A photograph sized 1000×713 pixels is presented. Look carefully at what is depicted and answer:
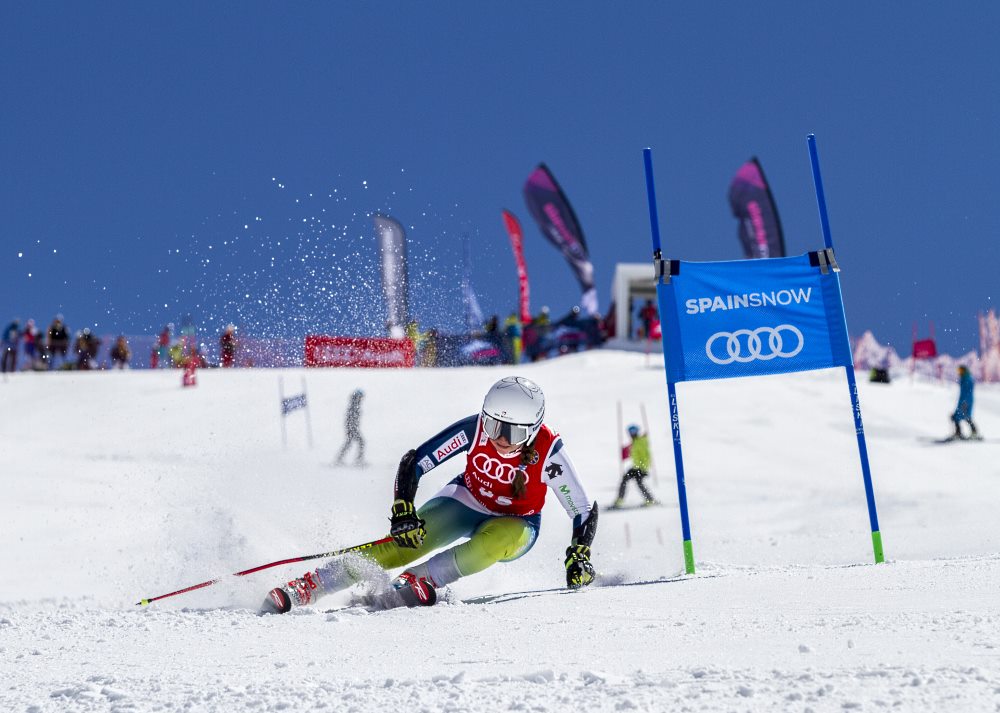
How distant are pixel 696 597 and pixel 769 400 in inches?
674

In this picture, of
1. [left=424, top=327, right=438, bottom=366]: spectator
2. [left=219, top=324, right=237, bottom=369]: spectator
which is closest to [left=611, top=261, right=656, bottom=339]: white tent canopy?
[left=424, top=327, right=438, bottom=366]: spectator

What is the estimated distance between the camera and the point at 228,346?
25.5 meters

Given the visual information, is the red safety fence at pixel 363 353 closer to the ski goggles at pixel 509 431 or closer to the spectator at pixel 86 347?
the spectator at pixel 86 347

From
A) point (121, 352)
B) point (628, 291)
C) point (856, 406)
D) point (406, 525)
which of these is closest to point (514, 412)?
point (406, 525)

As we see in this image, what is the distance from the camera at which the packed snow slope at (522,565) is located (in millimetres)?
2900

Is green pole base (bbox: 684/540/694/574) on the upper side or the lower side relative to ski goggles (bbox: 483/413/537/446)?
lower

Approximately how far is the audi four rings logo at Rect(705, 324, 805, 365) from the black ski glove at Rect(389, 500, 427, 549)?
2257mm

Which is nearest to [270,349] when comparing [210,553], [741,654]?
[210,553]

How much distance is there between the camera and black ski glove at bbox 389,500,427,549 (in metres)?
5.13

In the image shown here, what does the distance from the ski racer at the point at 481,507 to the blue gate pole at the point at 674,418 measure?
0.88 m

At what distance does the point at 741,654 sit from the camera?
3125 mm

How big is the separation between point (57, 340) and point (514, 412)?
23553 mm

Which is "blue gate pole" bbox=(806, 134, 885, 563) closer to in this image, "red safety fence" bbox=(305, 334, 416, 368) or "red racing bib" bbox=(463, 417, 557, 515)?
"red racing bib" bbox=(463, 417, 557, 515)

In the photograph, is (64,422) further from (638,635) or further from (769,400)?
(638,635)
